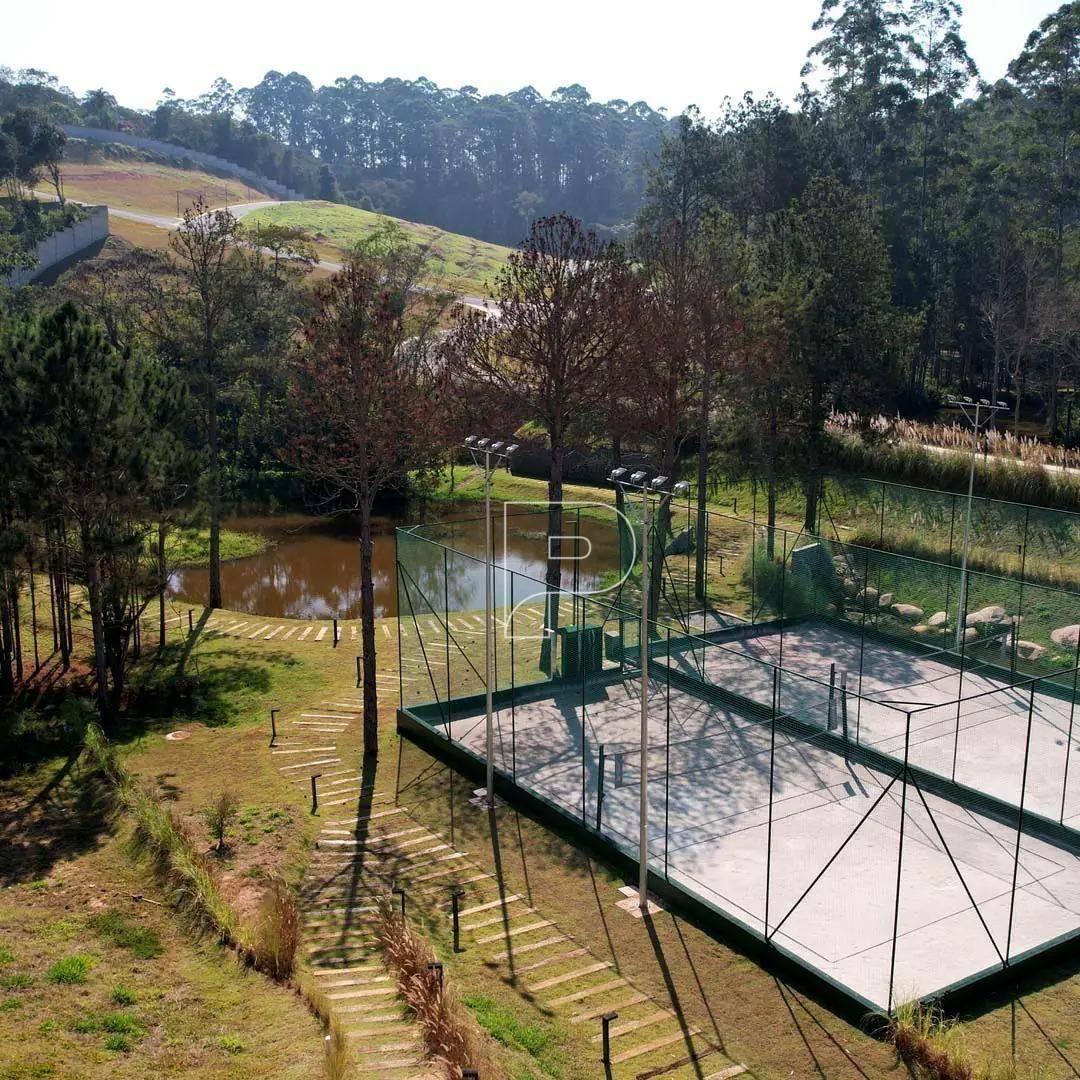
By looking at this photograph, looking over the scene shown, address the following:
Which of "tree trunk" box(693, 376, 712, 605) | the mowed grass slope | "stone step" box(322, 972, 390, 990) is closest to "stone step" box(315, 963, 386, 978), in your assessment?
"stone step" box(322, 972, 390, 990)

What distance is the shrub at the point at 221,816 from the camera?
16756 millimetres

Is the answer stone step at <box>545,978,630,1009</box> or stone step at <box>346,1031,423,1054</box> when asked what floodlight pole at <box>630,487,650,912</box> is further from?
stone step at <box>346,1031,423,1054</box>

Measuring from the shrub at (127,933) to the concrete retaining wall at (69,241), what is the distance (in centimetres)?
5823

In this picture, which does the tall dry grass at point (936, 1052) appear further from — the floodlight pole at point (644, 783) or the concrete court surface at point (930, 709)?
the concrete court surface at point (930, 709)

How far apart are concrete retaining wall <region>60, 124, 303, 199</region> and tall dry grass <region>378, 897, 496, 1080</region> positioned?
122669mm

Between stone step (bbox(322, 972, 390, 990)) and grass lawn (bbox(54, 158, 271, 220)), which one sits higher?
grass lawn (bbox(54, 158, 271, 220))

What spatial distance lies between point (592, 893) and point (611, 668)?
6962 mm

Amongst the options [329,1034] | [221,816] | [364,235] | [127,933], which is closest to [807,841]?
[329,1034]

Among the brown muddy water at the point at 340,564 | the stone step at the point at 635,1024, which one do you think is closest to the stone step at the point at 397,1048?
the stone step at the point at 635,1024

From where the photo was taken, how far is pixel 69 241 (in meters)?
71.8

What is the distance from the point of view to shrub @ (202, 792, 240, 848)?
55.0ft

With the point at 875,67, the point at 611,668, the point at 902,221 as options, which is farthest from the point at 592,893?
the point at 875,67

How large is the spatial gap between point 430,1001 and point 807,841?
655 cm

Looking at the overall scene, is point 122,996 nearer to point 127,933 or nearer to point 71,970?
point 71,970
